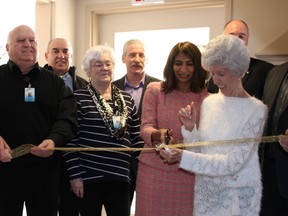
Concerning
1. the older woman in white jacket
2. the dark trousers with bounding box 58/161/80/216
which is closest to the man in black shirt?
the dark trousers with bounding box 58/161/80/216

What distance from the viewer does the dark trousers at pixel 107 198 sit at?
2.15 m

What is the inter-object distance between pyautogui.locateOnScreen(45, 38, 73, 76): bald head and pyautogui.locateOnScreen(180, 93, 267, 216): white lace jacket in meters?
1.51

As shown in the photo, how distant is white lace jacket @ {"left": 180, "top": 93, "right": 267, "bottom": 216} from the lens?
5.23ft

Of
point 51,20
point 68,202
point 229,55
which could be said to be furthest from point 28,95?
point 51,20

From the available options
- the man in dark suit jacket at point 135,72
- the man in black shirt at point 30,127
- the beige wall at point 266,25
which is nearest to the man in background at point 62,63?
the man in dark suit jacket at point 135,72

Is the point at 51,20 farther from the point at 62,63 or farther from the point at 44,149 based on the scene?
the point at 44,149

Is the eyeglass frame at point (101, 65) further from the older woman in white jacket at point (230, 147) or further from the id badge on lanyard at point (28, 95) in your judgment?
the older woman in white jacket at point (230, 147)

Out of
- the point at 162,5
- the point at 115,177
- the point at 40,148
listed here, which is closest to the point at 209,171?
the point at 115,177

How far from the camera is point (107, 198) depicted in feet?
7.22

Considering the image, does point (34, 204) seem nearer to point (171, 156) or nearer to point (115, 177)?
point (115, 177)

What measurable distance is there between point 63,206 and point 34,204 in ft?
1.67

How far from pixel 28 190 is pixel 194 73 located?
1148 millimetres

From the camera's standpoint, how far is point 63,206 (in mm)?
2582

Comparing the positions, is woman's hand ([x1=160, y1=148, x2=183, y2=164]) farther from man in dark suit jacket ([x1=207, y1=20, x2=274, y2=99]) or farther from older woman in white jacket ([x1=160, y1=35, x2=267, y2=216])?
man in dark suit jacket ([x1=207, y1=20, x2=274, y2=99])
